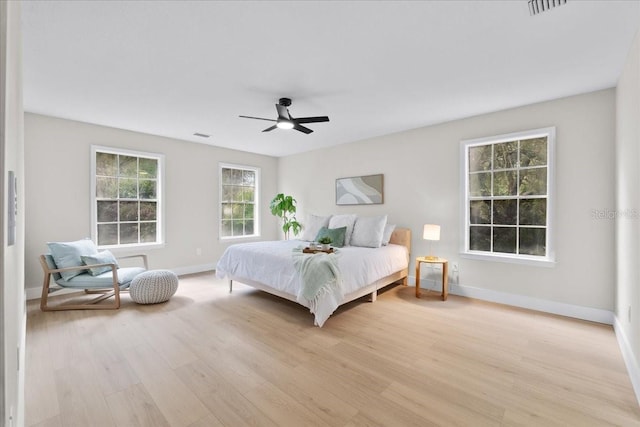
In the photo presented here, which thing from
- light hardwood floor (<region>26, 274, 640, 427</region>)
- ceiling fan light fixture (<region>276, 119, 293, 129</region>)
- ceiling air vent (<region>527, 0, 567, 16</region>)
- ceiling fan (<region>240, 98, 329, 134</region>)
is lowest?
light hardwood floor (<region>26, 274, 640, 427</region>)

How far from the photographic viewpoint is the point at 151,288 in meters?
3.54

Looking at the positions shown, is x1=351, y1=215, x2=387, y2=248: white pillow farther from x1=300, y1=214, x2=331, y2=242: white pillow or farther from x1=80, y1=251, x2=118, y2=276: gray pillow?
x1=80, y1=251, x2=118, y2=276: gray pillow

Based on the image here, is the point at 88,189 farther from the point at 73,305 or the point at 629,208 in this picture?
the point at 629,208

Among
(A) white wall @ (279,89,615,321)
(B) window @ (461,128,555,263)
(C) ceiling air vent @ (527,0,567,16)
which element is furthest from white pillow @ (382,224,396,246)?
(C) ceiling air vent @ (527,0,567,16)

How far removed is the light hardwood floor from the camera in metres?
1.73

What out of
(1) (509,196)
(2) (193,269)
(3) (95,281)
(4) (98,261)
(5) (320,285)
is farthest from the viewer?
(2) (193,269)

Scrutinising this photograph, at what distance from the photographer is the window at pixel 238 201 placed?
5953mm

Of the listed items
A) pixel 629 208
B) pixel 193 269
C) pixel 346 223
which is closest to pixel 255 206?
pixel 193 269

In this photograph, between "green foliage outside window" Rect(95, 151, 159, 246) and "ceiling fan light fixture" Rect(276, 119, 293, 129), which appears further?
"green foliage outside window" Rect(95, 151, 159, 246)

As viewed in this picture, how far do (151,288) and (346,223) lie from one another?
2.95 meters

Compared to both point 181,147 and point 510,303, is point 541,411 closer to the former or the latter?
point 510,303

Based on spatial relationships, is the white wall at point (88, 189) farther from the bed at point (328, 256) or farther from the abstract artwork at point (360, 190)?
the abstract artwork at point (360, 190)

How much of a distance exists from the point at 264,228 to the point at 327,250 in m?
3.27

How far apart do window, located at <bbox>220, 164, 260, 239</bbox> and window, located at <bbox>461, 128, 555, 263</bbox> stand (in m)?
4.37
